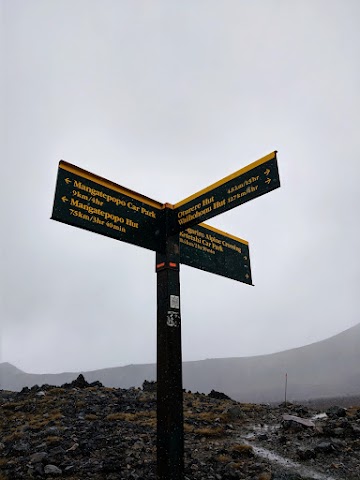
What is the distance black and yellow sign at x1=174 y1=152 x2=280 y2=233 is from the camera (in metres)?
4.21

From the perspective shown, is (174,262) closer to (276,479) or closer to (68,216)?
(68,216)

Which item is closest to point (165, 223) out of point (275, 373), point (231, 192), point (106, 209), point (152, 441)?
point (106, 209)

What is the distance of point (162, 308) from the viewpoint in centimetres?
443

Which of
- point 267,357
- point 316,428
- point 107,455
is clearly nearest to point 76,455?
point 107,455

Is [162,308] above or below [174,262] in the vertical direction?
below

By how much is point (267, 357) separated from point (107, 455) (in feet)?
523

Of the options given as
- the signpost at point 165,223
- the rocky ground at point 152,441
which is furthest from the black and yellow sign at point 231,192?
the rocky ground at point 152,441

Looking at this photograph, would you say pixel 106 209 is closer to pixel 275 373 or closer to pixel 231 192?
pixel 231 192

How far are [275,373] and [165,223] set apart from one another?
143 metres

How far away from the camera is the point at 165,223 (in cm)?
494

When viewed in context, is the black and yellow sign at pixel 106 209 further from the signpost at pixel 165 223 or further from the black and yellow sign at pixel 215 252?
the black and yellow sign at pixel 215 252

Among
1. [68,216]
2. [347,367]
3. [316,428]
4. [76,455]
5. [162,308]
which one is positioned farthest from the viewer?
[347,367]

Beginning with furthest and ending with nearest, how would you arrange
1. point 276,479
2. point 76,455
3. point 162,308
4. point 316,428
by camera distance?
point 316,428
point 76,455
point 276,479
point 162,308

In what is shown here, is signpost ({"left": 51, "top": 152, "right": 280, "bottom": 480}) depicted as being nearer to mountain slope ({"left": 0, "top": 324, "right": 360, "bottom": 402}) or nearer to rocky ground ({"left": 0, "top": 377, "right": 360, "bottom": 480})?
rocky ground ({"left": 0, "top": 377, "right": 360, "bottom": 480})
